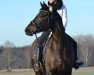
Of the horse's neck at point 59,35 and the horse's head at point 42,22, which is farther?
the horse's neck at point 59,35

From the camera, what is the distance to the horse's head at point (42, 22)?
15.0 meters

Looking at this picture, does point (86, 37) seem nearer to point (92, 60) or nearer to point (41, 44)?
point (92, 60)

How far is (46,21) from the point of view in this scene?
50.2ft

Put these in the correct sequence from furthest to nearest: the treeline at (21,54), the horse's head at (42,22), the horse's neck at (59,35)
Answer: the treeline at (21,54) < the horse's neck at (59,35) < the horse's head at (42,22)

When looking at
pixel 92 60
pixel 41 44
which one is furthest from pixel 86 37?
pixel 41 44

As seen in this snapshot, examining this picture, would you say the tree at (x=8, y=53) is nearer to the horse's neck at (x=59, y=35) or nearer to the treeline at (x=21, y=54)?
the treeline at (x=21, y=54)

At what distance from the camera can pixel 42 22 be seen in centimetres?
1520

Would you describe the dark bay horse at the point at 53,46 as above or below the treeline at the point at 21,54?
above

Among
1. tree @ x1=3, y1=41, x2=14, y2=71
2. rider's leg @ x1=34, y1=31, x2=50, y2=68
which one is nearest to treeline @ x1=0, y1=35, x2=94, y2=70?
tree @ x1=3, y1=41, x2=14, y2=71

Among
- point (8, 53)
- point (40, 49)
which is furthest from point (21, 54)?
point (40, 49)

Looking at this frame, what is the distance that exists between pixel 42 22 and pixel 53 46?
0.91m

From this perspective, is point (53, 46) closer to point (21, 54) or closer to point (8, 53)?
point (8, 53)

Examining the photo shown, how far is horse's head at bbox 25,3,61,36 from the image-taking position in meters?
15.0

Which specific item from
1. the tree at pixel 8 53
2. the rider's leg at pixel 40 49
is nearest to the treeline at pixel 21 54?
the tree at pixel 8 53
